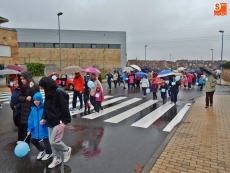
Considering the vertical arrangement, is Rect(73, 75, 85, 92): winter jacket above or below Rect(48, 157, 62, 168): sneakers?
above

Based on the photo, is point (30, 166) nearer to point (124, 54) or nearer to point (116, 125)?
point (116, 125)

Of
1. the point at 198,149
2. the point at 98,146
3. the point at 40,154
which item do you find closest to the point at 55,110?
the point at 40,154

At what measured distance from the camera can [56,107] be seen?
4.24m

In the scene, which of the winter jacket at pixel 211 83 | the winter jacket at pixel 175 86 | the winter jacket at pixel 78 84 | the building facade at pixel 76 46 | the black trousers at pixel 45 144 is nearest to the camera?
the black trousers at pixel 45 144

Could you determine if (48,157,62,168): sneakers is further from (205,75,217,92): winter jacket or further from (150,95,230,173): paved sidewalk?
(205,75,217,92): winter jacket

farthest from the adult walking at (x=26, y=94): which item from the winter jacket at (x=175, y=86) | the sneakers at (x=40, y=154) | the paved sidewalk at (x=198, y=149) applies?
the winter jacket at (x=175, y=86)

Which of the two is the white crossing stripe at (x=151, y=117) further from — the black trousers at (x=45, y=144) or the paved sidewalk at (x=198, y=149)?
the black trousers at (x=45, y=144)

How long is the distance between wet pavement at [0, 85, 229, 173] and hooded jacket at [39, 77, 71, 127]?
33.0 inches

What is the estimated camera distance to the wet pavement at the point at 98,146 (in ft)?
14.5

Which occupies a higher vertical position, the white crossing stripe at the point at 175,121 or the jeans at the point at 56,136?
the jeans at the point at 56,136

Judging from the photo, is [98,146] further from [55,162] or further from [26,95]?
[26,95]

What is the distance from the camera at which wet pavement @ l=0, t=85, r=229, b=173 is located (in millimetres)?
4430

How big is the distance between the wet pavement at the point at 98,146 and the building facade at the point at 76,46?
143 feet

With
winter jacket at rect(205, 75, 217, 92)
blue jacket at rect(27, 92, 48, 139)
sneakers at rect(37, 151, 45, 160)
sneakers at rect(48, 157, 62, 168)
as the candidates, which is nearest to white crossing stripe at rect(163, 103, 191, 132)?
winter jacket at rect(205, 75, 217, 92)
